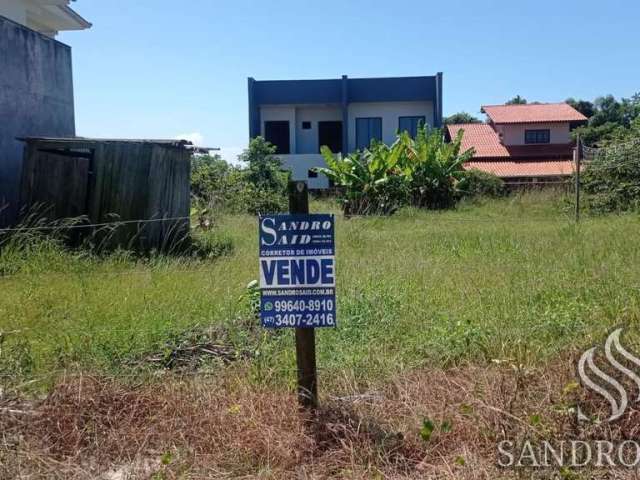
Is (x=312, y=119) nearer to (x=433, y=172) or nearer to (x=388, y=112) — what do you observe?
(x=388, y=112)

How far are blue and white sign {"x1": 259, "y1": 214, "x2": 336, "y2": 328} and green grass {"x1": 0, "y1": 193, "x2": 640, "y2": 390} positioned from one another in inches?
28.7

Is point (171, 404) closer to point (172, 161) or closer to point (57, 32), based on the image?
point (172, 161)

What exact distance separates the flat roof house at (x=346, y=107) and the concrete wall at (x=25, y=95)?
708 inches

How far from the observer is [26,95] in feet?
33.2

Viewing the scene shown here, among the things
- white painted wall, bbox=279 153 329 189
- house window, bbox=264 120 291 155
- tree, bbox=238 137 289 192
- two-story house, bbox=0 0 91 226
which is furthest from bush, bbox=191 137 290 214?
house window, bbox=264 120 291 155

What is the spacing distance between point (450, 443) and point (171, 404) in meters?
1.63

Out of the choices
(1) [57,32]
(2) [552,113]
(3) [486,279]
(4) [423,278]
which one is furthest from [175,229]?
(2) [552,113]

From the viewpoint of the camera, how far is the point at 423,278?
650 centimetres

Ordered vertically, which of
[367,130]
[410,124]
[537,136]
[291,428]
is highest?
[410,124]

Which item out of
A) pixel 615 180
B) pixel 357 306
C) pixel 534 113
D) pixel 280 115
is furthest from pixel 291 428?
pixel 534 113

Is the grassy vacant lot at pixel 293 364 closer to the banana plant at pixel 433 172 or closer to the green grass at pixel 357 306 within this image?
the green grass at pixel 357 306

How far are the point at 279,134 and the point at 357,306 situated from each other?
88.8ft

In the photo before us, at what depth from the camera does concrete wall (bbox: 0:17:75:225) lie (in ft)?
31.3

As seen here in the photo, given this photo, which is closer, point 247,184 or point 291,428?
point 291,428
